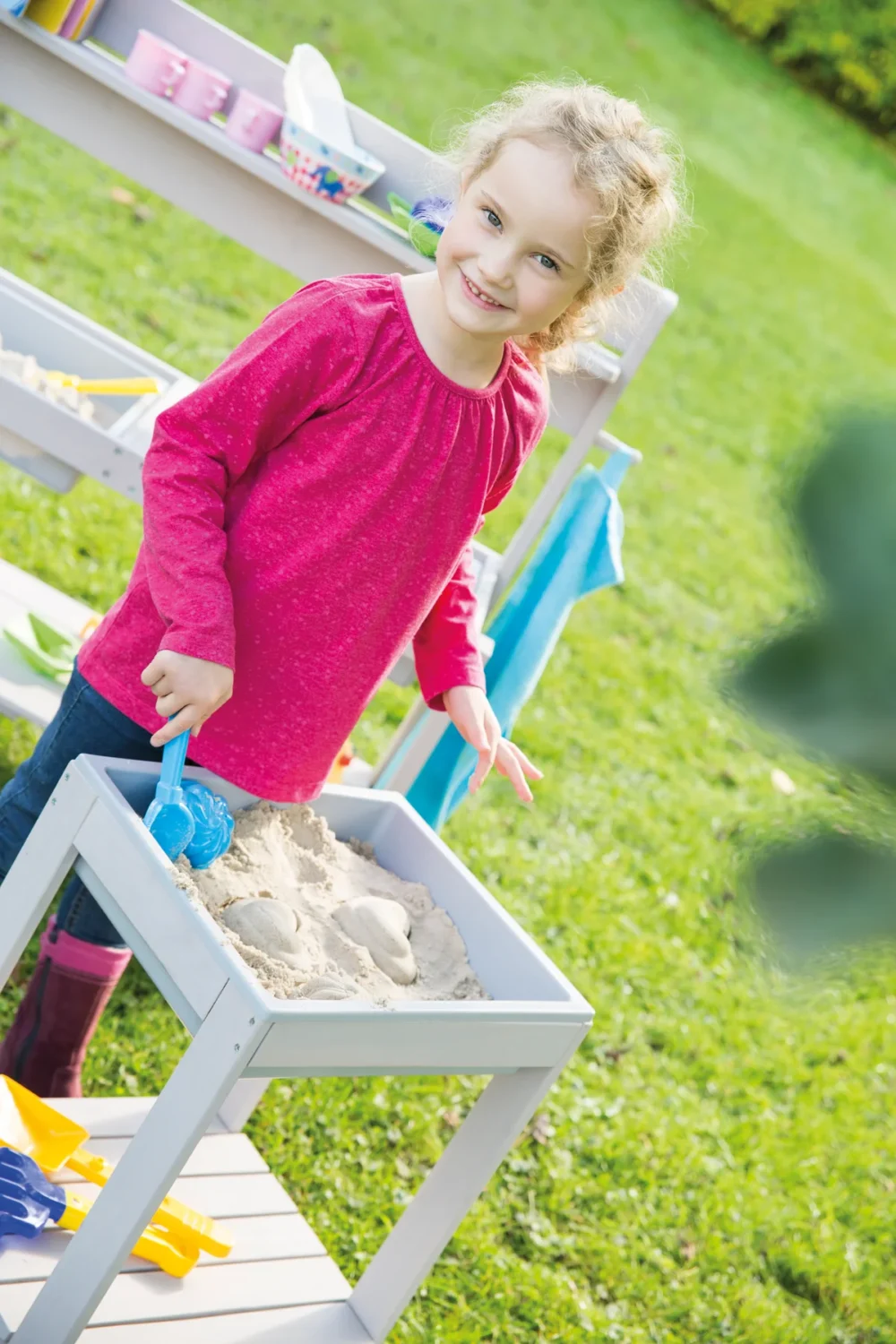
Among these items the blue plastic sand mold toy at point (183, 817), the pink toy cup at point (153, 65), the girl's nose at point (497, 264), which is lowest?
the blue plastic sand mold toy at point (183, 817)

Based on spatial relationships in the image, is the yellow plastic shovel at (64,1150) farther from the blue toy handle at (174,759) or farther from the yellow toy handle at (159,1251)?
the blue toy handle at (174,759)

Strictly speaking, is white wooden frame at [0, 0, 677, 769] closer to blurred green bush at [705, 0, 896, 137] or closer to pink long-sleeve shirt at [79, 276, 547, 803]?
pink long-sleeve shirt at [79, 276, 547, 803]

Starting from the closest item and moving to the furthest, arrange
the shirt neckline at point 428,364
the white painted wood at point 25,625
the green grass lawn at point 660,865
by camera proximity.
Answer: the green grass lawn at point 660,865, the shirt neckline at point 428,364, the white painted wood at point 25,625

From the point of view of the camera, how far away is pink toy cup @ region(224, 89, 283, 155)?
222 centimetres

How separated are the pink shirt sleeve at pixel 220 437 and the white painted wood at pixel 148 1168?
0.37 meters

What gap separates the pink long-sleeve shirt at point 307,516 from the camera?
140 cm

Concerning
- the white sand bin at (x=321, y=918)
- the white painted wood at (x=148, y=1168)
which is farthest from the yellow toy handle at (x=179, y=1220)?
the white sand bin at (x=321, y=918)

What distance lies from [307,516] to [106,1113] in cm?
93

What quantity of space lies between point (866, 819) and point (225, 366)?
1.23m

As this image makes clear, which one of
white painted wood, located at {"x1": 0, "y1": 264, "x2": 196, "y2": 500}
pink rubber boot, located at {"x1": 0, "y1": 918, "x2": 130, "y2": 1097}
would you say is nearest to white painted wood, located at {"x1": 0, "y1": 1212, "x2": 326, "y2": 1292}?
pink rubber boot, located at {"x1": 0, "y1": 918, "x2": 130, "y2": 1097}

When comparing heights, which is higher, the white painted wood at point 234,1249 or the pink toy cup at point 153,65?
the pink toy cup at point 153,65

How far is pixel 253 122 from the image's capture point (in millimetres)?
2223

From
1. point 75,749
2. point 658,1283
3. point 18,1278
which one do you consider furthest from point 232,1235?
Result: point 658,1283

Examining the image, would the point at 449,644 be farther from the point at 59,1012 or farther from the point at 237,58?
the point at 237,58
